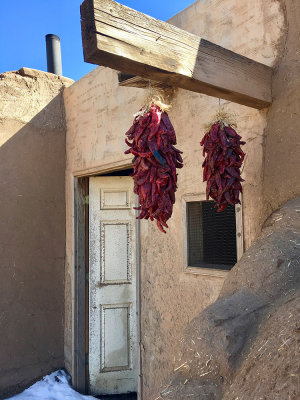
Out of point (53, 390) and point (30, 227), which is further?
point (30, 227)

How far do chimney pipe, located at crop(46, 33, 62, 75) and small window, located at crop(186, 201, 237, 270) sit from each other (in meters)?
3.72

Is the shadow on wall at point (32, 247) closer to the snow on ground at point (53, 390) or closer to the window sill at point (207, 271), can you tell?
the snow on ground at point (53, 390)

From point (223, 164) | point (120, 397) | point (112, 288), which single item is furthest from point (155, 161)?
point (120, 397)

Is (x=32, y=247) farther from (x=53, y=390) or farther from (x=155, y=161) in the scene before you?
(x=155, y=161)

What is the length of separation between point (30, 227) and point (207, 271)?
2.43m

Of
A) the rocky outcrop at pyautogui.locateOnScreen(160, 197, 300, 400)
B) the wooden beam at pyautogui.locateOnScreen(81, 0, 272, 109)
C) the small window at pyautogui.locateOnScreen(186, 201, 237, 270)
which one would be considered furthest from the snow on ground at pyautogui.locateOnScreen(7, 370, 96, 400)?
the wooden beam at pyautogui.locateOnScreen(81, 0, 272, 109)

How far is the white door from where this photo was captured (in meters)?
4.11

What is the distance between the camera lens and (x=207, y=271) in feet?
9.06

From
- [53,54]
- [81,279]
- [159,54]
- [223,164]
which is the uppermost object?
[53,54]

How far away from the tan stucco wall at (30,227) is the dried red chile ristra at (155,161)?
273cm

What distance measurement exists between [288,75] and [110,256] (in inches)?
108

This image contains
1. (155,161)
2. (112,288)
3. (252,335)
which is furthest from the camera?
(112,288)

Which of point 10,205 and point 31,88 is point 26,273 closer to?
point 10,205

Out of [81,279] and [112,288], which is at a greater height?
[81,279]
